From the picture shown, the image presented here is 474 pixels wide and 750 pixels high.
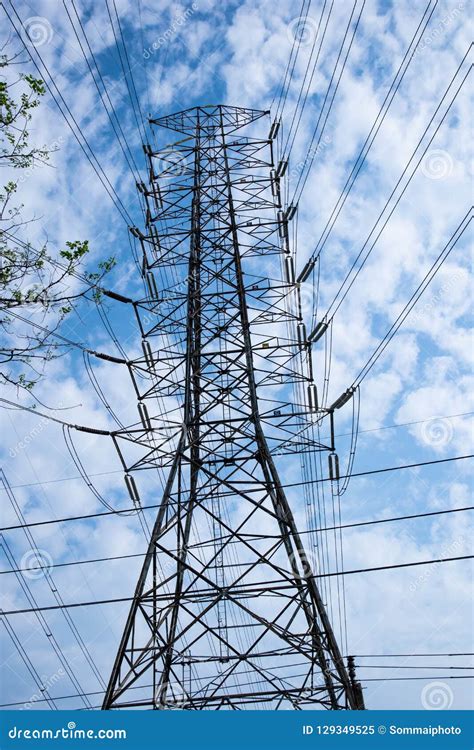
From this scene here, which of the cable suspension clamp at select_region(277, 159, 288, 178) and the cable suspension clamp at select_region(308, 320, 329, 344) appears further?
the cable suspension clamp at select_region(277, 159, 288, 178)

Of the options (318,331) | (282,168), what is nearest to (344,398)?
(318,331)

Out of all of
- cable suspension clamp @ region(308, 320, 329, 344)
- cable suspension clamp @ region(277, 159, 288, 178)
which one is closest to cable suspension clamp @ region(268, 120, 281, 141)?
cable suspension clamp @ region(277, 159, 288, 178)

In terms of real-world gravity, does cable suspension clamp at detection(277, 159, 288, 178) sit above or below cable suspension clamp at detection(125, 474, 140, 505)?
above

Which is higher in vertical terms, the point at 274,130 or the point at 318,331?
the point at 274,130

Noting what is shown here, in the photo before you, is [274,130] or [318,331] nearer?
[318,331]

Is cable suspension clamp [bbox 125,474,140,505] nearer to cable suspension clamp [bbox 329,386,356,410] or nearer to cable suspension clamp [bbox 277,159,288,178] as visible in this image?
cable suspension clamp [bbox 329,386,356,410]

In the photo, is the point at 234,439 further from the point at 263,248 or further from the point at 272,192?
the point at 272,192

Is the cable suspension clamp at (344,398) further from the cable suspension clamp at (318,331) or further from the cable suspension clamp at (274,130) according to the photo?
the cable suspension clamp at (274,130)

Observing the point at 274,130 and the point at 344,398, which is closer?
the point at 344,398

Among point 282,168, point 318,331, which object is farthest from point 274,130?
point 318,331

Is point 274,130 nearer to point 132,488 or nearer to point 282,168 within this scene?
point 282,168

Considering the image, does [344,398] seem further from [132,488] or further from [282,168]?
[282,168]

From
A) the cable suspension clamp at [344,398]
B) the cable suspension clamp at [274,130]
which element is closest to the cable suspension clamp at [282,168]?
the cable suspension clamp at [274,130]
